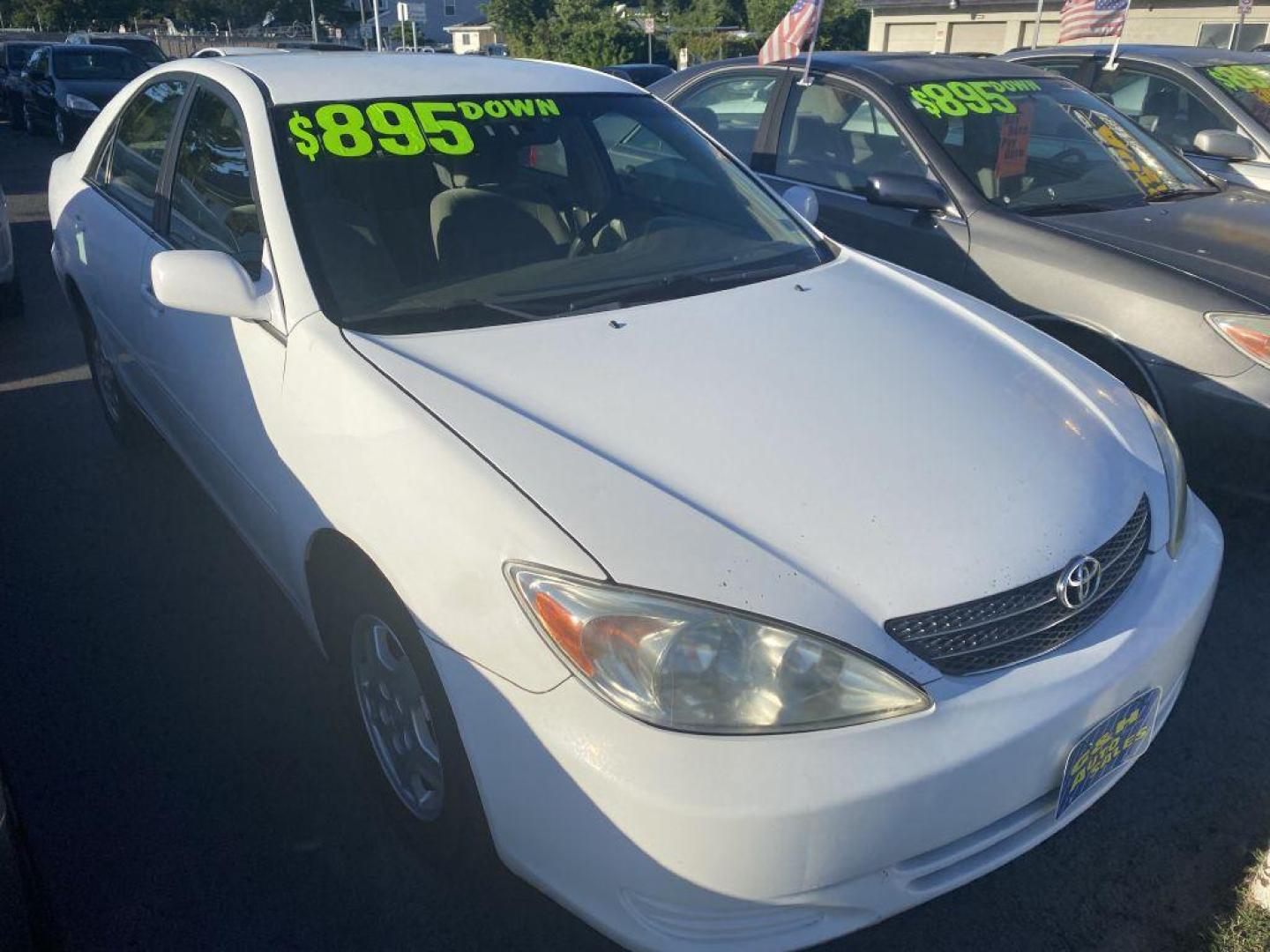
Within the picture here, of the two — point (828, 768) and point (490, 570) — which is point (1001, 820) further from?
point (490, 570)

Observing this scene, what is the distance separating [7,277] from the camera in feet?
20.8

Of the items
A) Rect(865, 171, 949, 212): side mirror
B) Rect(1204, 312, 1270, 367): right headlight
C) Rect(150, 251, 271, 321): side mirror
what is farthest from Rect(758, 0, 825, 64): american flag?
Rect(150, 251, 271, 321): side mirror

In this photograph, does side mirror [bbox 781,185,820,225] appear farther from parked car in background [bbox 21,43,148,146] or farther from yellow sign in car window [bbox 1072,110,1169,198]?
parked car in background [bbox 21,43,148,146]

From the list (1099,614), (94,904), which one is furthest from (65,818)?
(1099,614)

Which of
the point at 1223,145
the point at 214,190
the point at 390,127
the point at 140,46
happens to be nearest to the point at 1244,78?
the point at 1223,145

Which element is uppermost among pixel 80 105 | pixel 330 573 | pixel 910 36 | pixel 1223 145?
pixel 910 36

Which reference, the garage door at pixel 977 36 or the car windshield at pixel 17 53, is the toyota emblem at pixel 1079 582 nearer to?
the car windshield at pixel 17 53

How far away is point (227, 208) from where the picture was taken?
2869mm

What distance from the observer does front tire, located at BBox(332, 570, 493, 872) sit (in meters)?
1.96

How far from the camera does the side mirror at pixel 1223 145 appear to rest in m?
5.38

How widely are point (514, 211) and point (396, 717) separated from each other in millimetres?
1448

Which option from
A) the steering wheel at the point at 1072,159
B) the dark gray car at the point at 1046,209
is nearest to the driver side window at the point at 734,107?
the dark gray car at the point at 1046,209

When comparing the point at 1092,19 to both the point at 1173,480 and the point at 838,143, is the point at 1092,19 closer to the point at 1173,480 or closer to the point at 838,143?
the point at 838,143

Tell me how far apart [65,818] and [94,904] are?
1.05 ft
